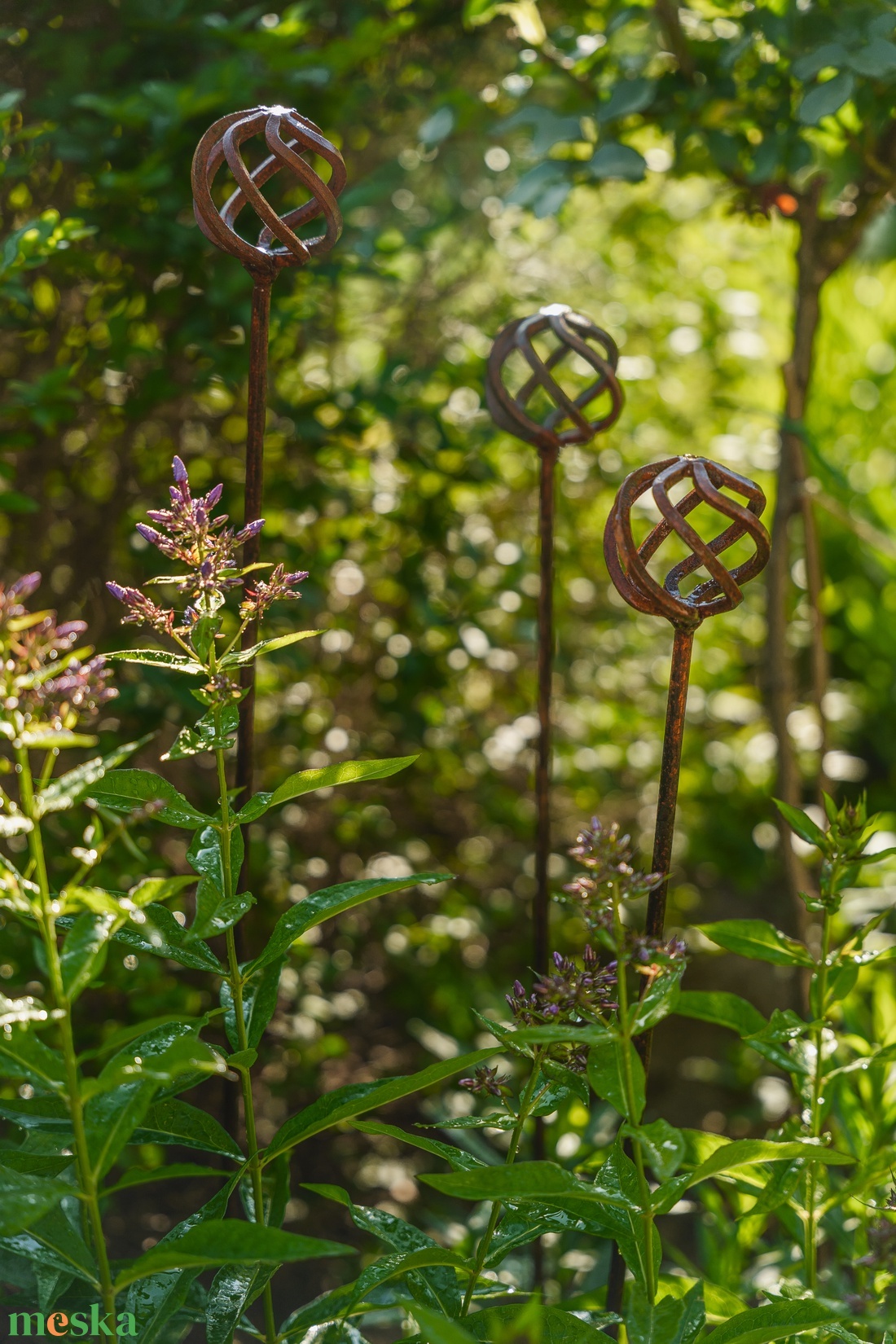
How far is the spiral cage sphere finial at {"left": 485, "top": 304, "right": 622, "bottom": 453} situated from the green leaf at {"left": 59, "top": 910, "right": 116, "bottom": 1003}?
60 centimetres

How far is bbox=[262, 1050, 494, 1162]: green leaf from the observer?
0.66 metres

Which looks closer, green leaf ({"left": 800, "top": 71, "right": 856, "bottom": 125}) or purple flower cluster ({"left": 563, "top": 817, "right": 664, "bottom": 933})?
purple flower cluster ({"left": 563, "top": 817, "right": 664, "bottom": 933})

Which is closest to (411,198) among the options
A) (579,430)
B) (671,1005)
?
(579,430)

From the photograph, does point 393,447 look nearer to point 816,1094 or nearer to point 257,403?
point 257,403

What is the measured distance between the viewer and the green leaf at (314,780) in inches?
27.0

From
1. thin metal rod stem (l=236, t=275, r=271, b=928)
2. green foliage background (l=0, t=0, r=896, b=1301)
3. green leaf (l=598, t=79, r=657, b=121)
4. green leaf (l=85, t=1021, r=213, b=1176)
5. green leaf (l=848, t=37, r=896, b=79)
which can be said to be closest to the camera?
green leaf (l=85, t=1021, r=213, b=1176)

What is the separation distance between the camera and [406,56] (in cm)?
149

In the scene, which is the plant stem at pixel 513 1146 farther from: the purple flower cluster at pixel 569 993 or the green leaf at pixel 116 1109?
the green leaf at pixel 116 1109

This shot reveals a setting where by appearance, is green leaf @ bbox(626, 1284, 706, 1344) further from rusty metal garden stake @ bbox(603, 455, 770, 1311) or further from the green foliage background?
the green foliage background

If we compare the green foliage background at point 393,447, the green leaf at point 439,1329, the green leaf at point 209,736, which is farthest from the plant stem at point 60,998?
the green foliage background at point 393,447

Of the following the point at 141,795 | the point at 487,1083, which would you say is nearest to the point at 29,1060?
the point at 141,795

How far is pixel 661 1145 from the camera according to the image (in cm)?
57

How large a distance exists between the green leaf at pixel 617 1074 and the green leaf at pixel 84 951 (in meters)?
0.29

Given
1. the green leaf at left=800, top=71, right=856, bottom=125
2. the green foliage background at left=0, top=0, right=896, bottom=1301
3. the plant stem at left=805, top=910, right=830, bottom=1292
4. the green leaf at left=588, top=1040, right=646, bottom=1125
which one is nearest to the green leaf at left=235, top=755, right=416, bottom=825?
the green leaf at left=588, top=1040, right=646, bottom=1125
